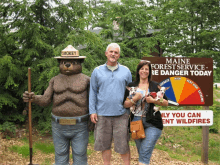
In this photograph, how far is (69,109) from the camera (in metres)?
3.04

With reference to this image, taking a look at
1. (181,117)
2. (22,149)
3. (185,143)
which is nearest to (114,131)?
(181,117)

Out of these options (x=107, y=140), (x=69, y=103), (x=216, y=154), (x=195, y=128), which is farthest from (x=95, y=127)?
(x=195, y=128)

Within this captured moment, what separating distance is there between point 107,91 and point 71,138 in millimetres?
860

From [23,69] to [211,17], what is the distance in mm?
8455

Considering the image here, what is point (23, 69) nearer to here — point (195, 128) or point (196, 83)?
point (196, 83)

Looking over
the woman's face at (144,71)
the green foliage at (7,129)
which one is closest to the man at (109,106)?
the woman's face at (144,71)

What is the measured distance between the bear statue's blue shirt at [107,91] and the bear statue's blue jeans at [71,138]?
1.07ft

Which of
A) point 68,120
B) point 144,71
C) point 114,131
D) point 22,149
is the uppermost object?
point 144,71

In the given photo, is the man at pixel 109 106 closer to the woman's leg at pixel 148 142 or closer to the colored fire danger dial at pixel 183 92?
the woman's leg at pixel 148 142

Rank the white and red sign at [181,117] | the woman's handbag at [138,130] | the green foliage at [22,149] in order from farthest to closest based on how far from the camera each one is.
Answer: the green foliage at [22,149] → the white and red sign at [181,117] → the woman's handbag at [138,130]

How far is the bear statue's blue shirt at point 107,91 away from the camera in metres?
2.91

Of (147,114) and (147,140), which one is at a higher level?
Result: (147,114)

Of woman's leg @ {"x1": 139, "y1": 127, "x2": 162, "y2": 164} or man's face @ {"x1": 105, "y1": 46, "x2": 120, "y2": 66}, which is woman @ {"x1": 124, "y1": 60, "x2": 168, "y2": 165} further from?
man's face @ {"x1": 105, "y1": 46, "x2": 120, "y2": 66}

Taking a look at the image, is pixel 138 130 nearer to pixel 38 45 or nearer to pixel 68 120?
pixel 68 120
